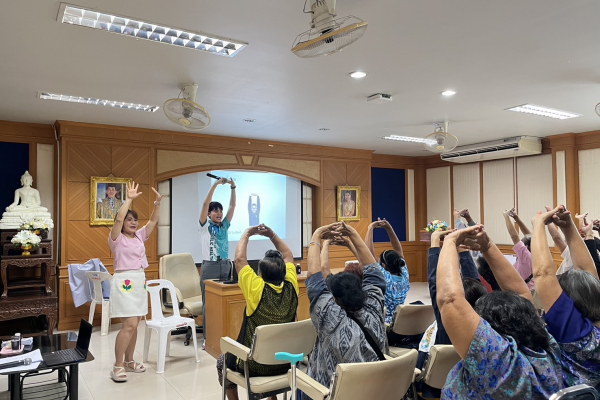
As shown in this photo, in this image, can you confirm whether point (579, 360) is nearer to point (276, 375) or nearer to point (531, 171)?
point (276, 375)

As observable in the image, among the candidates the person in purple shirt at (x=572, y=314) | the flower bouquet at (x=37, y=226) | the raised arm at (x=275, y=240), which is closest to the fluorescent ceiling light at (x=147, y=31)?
the raised arm at (x=275, y=240)

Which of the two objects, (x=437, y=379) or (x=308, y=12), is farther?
(x=308, y=12)

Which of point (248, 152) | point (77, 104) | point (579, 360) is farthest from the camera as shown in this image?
point (248, 152)

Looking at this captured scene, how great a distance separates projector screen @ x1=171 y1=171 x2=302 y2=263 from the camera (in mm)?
7184

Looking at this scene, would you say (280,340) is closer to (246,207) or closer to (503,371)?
(503,371)

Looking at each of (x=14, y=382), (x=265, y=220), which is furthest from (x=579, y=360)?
(x=265, y=220)

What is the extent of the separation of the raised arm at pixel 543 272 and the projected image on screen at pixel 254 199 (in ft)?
20.0

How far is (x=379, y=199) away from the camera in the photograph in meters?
9.78

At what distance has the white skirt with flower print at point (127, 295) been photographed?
4.00 m

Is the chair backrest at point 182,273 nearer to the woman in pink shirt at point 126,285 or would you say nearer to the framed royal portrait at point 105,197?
the framed royal portrait at point 105,197

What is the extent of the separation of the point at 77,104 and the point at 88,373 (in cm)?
304

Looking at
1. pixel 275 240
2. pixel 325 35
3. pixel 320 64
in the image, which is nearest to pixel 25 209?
pixel 275 240

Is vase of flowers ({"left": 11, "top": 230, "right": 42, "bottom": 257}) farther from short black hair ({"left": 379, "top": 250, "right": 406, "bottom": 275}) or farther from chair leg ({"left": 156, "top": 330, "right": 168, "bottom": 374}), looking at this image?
short black hair ({"left": 379, "top": 250, "right": 406, "bottom": 275})

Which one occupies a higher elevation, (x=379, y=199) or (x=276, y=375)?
(x=379, y=199)
